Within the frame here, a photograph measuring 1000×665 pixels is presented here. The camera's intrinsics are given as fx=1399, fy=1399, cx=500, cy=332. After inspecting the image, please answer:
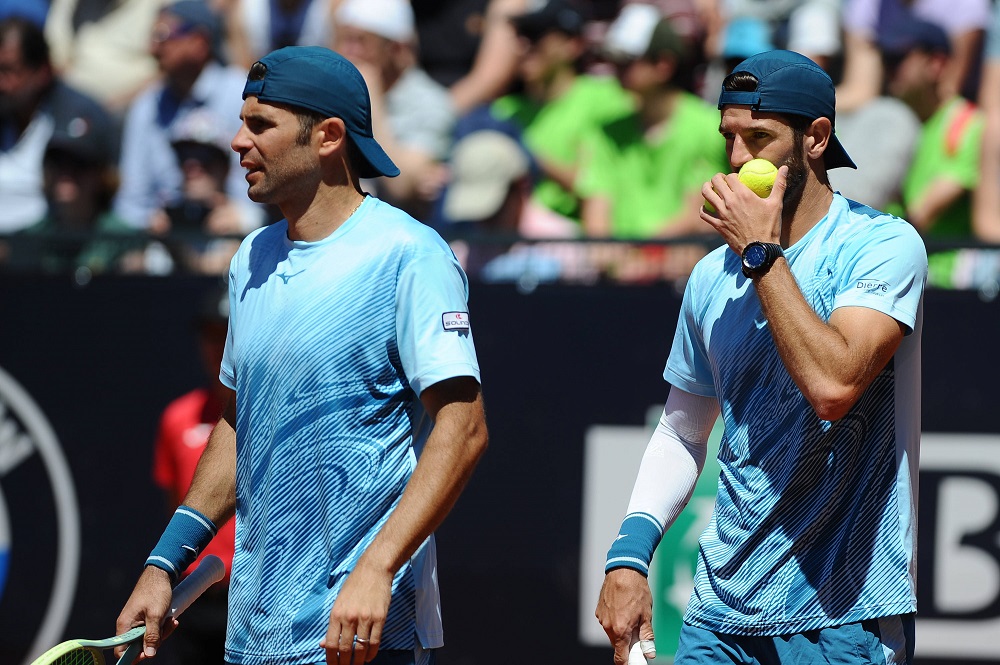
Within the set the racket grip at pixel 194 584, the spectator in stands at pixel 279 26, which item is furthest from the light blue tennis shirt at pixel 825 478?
the spectator in stands at pixel 279 26

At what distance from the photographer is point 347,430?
3.25 meters

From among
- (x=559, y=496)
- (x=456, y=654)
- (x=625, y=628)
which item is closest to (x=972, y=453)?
(x=559, y=496)

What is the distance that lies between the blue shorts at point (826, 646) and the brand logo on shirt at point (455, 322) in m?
0.94

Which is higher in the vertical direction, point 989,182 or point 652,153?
point 652,153

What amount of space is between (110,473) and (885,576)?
3.88 meters

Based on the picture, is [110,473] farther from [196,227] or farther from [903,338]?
[903,338]

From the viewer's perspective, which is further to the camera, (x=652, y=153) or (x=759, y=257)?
(x=652, y=153)

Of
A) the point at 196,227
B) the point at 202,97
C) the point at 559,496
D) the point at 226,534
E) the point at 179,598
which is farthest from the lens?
the point at 202,97

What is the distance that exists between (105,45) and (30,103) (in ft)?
3.23

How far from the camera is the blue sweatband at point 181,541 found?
343 centimetres

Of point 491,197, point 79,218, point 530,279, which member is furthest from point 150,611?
point 79,218

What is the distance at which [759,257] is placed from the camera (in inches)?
122

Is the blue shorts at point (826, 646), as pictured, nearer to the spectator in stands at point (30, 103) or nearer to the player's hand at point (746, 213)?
the player's hand at point (746, 213)

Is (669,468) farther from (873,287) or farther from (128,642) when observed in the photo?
(128,642)
